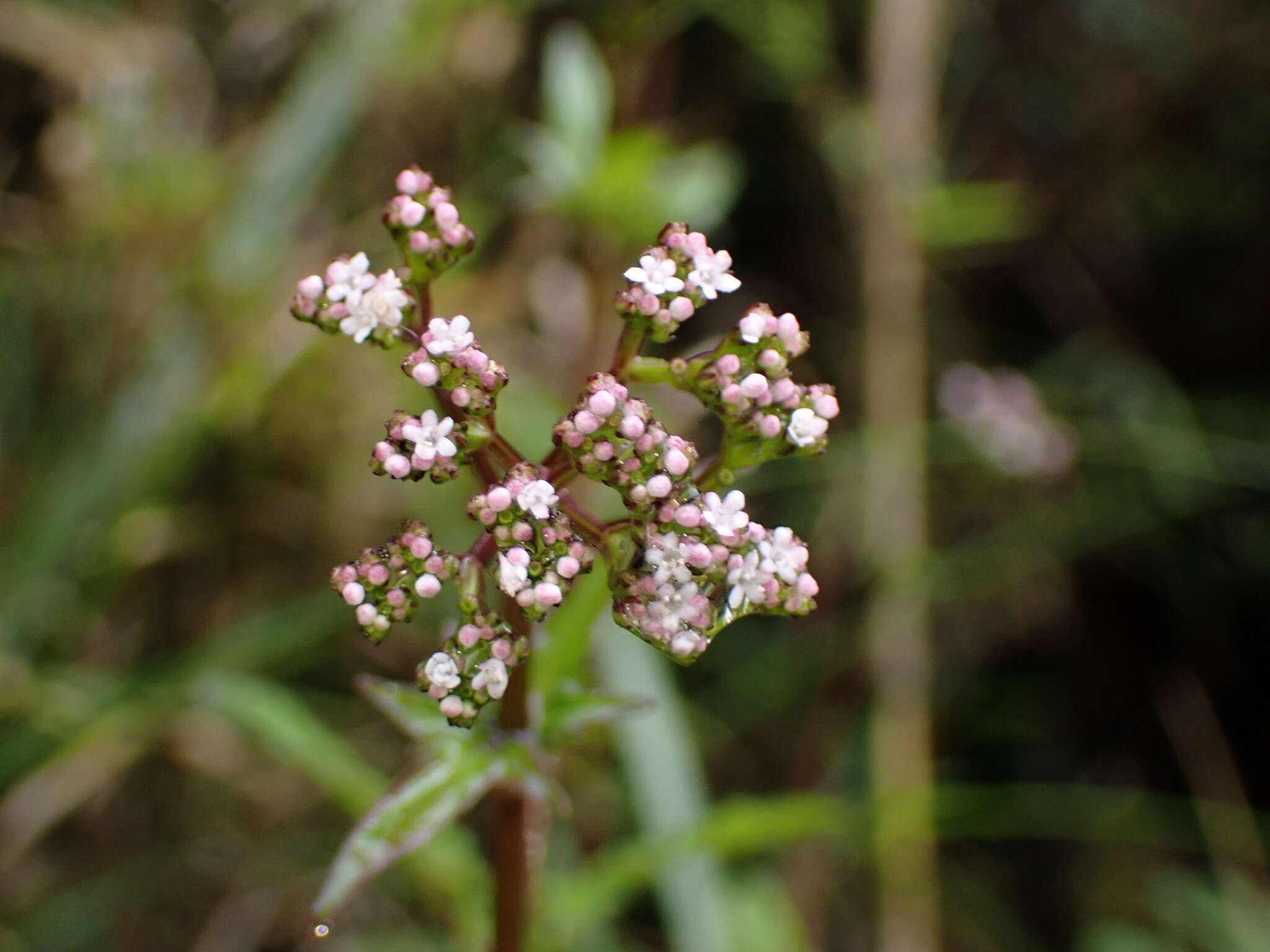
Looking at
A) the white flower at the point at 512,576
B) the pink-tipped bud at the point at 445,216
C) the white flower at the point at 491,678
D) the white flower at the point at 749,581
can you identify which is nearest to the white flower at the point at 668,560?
the white flower at the point at 749,581

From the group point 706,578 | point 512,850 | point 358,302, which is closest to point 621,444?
point 706,578

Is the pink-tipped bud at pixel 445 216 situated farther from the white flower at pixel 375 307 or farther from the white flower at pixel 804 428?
the white flower at pixel 804 428

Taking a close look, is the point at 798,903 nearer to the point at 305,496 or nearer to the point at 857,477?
the point at 857,477

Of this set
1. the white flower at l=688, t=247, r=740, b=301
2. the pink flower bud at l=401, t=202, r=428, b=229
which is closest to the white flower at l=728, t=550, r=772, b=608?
the white flower at l=688, t=247, r=740, b=301

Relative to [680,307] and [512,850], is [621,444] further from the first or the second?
[512,850]

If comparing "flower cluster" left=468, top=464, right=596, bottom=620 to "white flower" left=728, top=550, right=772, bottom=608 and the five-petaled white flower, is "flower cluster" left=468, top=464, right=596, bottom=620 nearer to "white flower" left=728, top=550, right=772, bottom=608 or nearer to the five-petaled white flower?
the five-petaled white flower

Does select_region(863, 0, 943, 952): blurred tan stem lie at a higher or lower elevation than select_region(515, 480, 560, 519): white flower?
higher
